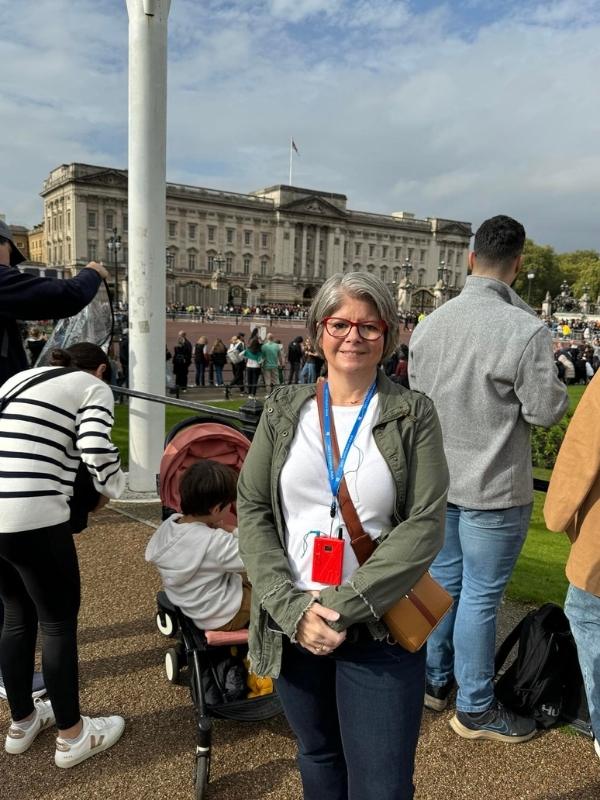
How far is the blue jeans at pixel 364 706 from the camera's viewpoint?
168 centimetres

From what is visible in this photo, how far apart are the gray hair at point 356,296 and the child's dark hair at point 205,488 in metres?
1.12

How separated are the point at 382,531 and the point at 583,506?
2.58 feet

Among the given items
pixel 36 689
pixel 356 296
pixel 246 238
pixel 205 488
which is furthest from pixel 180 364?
pixel 246 238

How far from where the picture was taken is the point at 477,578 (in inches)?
103

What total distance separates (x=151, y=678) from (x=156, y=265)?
3882mm

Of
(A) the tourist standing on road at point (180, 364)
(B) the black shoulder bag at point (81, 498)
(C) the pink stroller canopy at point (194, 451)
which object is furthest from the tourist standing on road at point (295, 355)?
(B) the black shoulder bag at point (81, 498)

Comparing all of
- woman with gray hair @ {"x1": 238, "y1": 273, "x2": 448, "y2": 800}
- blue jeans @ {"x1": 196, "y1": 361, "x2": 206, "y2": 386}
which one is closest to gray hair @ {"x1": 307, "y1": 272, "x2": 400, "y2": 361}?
woman with gray hair @ {"x1": 238, "y1": 273, "x2": 448, "y2": 800}

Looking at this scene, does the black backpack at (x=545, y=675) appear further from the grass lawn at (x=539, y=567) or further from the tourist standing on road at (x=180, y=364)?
the tourist standing on road at (x=180, y=364)

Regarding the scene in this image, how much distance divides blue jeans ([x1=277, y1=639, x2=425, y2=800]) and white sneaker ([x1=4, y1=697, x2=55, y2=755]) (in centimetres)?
147

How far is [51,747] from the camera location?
2.65 metres

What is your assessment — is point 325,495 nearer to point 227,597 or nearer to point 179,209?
point 227,597

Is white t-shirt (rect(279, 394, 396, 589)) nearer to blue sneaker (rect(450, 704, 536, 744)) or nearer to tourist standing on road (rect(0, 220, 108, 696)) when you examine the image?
tourist standing on road (rect(0, 220, 108, 696))

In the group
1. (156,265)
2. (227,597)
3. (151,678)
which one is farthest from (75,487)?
(156,265)

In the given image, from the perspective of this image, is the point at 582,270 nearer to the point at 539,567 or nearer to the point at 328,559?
the point at 539,567
